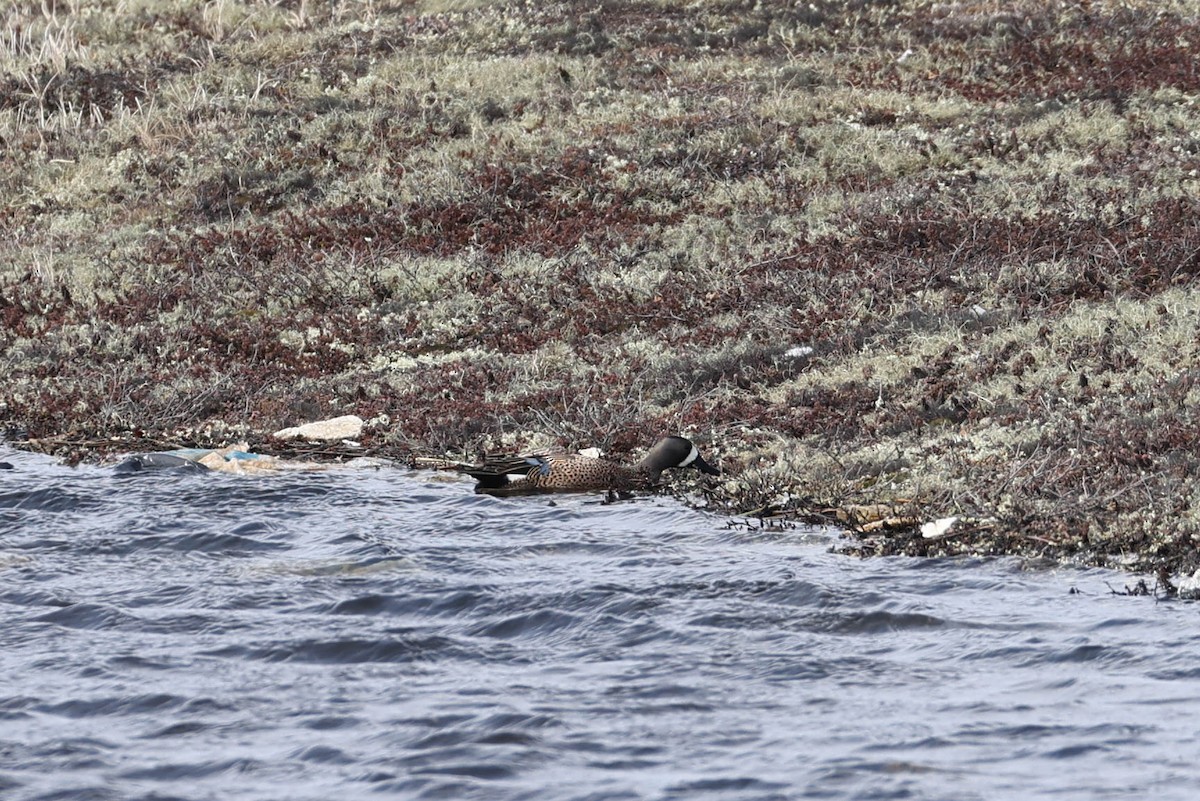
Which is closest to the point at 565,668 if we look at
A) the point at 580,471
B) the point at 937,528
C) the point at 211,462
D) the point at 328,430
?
the point at 937,528

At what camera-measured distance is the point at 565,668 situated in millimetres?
6781

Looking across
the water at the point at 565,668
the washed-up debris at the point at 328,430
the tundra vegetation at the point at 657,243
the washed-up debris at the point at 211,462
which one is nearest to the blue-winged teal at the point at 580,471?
the tundra vegetation at the point at 657,243

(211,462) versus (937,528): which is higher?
(937,528)

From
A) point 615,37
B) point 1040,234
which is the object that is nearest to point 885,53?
point 615,37

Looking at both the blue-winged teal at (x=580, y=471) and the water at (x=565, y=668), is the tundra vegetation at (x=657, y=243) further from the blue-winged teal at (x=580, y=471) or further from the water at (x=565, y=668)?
the water at (x=565, y=668)

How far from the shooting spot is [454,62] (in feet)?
77.2

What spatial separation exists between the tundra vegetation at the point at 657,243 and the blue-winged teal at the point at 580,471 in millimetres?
360

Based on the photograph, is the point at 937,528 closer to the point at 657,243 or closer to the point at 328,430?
the point at 328,430

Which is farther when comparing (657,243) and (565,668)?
(657,243)

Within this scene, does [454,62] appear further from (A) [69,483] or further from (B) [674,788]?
(B) [674,788]

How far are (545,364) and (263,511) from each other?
13.3 ft

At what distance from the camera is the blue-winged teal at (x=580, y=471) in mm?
10367

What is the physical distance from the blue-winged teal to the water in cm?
69

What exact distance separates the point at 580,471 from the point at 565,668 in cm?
371
